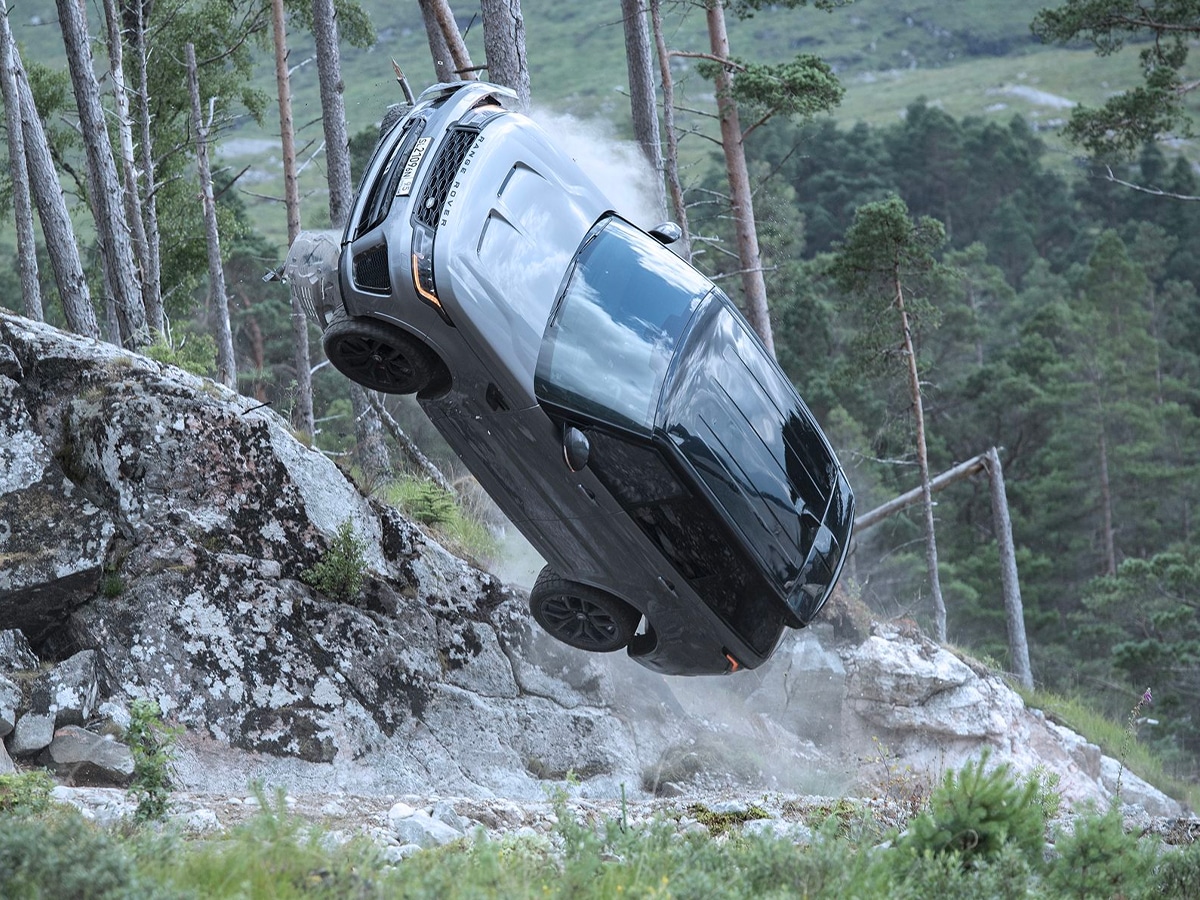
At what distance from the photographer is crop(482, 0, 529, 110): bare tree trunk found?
33.7 feet

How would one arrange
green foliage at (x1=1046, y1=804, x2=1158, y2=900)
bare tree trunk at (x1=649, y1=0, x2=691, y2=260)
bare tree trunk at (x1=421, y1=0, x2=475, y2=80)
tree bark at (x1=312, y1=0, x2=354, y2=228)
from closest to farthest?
green foliage at (x1=1046, y1=804, x2=1158, y2=900)
bare tree trunk at (x1=421, y1=0, x2=475, y2=80)
tree bark at (x1=312, y1=0, x2=354, y2=228)
bare tree trunk at (x1=649, y1=0, x2=691, y2=260)

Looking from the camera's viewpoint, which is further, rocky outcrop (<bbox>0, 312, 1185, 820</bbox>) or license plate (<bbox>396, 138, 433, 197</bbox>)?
rocky outcrop (<bbox>0, 312, 1185, 820</bbox>)

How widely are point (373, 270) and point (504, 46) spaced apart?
192 inches

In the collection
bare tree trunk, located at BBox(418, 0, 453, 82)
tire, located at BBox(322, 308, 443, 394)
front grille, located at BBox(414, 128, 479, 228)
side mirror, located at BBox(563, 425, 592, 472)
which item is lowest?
side mirror, located at BBox(563, 425, 592, 472)

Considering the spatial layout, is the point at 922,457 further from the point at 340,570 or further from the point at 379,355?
the point at 379,355

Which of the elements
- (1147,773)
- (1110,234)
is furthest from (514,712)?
(1110,234)

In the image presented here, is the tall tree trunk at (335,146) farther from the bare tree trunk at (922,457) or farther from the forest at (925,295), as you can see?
the bare tree trunk at (922,457)

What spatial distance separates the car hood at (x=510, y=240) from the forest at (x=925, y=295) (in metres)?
Result: 3.19

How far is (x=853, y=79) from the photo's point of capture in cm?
12738

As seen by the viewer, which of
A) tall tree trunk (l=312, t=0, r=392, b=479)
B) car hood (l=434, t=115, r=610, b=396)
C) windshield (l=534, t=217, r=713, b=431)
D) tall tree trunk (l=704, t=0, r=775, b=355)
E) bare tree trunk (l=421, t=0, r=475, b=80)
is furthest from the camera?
tall tree trunk (l=704, t=0, r=775, b=355)

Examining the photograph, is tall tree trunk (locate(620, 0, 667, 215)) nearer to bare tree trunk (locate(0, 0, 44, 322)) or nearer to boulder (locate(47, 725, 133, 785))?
bare tree trunk (locate(0, 0, 44, 322))

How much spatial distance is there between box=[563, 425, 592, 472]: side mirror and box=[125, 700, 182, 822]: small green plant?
91.7 inches

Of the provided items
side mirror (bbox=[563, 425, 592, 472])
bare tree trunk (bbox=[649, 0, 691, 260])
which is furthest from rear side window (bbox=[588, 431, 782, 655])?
bare tree trunk (bbox=[649, 0, 691, 260])

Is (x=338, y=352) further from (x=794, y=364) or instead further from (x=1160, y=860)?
(x=794, y=364)
